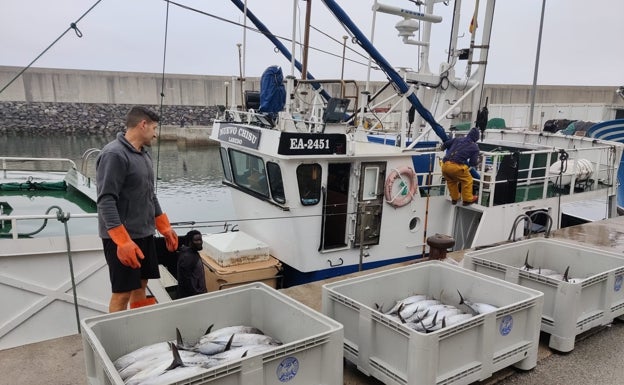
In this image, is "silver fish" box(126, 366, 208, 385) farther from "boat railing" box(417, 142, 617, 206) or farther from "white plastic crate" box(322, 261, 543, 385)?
"boat railing" box(417, 142, 617, 206)

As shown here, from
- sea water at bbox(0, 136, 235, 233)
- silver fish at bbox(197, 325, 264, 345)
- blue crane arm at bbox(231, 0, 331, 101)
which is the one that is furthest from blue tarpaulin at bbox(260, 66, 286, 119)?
silver fish at bbox(197, 325, 264, 345)

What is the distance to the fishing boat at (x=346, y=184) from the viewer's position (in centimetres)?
609

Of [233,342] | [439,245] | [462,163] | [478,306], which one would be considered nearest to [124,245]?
[233,342]

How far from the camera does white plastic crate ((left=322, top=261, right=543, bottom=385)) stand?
9.02 feet

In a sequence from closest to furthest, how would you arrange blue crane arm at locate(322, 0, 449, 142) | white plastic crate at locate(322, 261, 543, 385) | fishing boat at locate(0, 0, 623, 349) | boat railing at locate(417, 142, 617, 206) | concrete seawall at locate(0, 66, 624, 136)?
1. white plastic crate at locate(322, 261, 543, 385)
2. fishing boat at locate(0, 0, 623, 349)
3. blue crane arm at locate(322, 0, 449, 142)
4. boat railing at locate(417, 142, 617, 206)
5. concrete seawall at locate(0, 66, 624, 136)

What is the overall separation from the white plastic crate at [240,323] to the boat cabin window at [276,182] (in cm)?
290

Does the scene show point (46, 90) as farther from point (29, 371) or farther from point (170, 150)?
point (29, 371)

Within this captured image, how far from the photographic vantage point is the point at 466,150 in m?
7.03

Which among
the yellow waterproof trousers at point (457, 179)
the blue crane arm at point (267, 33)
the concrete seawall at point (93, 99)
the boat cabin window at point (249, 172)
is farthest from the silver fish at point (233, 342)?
the concrete seawall at point (93, 99)

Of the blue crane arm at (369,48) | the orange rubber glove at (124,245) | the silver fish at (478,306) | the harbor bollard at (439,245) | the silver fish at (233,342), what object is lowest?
the harbor bollard at (439,245)

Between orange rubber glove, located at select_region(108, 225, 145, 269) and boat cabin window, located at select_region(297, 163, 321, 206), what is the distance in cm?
298

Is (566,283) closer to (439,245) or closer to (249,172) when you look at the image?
(439,245)

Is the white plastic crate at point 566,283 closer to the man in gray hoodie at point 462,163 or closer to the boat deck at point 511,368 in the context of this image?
the boat deck at point 511,368

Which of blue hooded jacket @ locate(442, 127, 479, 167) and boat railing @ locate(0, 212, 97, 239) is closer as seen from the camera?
boat railing @ locate(0, 212, 97, 239)
